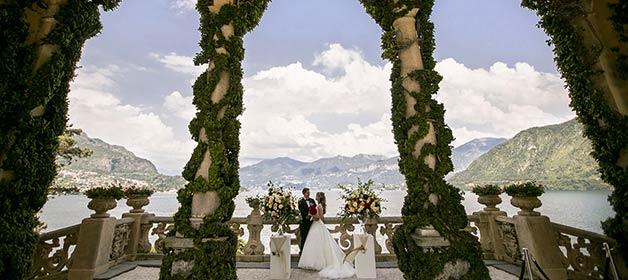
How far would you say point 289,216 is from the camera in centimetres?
621

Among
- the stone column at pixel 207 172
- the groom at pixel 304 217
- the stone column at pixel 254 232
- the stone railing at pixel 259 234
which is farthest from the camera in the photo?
the stone column at pixel 254 232

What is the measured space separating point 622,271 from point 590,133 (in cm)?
204

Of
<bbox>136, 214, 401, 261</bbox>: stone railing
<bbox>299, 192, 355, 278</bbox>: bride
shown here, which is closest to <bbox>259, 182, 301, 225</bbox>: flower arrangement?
<bbox>299, 192, 355, 278</bbox>: bride

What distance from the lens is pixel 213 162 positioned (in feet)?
13.5

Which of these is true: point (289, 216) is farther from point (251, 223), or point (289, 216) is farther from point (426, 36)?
point (426, 36)

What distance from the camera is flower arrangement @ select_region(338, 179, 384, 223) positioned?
5.90 metres

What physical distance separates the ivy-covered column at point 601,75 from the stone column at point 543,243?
6.16ft

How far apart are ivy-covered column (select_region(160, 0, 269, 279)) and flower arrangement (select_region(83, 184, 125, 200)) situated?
3306 mm

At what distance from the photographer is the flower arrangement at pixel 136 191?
22.8 ft

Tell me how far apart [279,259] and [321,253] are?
105 centimetres

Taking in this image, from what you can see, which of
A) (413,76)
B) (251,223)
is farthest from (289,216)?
(413,76)

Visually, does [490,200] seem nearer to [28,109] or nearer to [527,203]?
[527,203]

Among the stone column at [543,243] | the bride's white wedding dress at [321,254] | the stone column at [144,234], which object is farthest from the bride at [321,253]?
the stone column at [144,234]

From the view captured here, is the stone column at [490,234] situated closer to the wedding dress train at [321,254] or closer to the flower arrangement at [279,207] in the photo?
the wedding dress train at [321,254]
